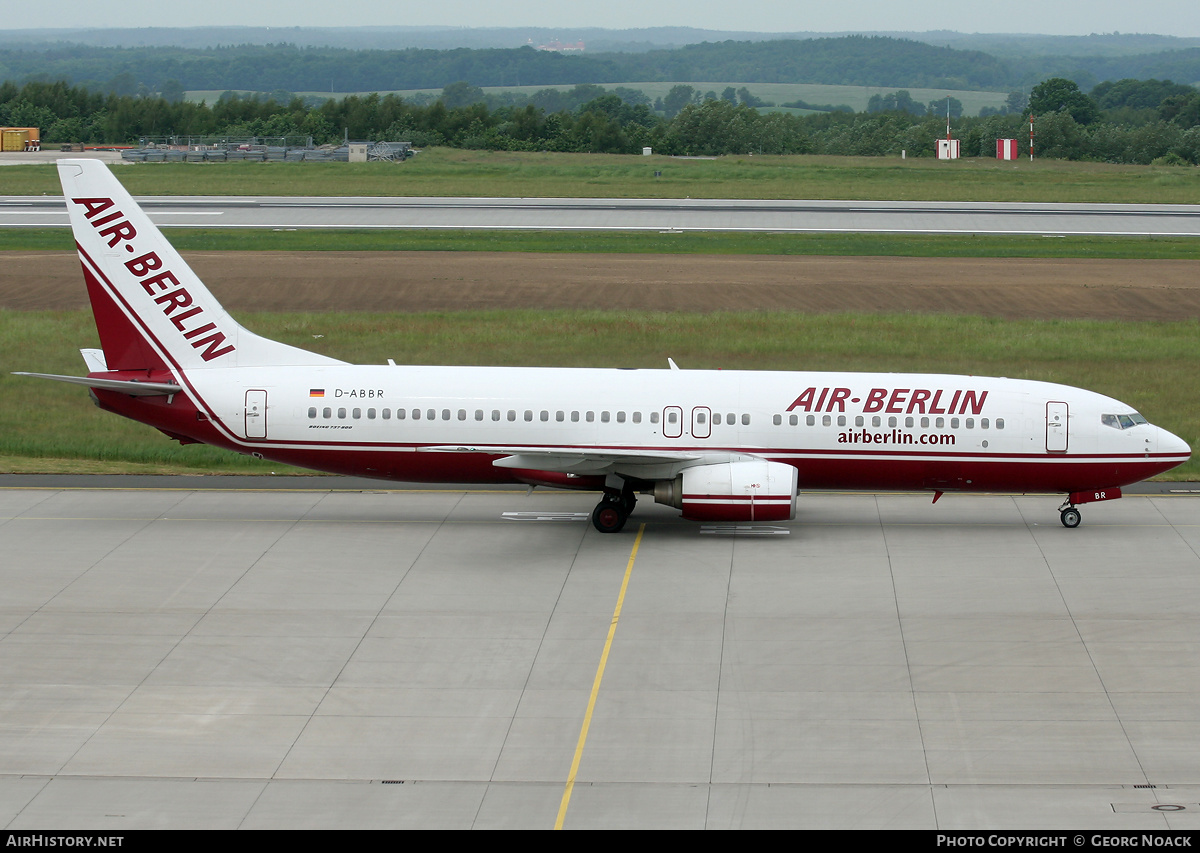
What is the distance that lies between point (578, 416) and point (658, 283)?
34.4 m

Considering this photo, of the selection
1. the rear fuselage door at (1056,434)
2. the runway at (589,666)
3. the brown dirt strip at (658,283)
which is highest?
the brown dirt strip at (658,283)

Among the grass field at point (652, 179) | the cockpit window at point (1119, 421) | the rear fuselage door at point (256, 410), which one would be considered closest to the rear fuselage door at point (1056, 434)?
the cockpit window at point (1119, 421)

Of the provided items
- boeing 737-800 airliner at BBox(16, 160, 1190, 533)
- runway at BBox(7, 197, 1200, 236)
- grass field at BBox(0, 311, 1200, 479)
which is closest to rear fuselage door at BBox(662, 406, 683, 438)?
boeing 737-800 airliner at BBox(16, 160, 1190, 533)

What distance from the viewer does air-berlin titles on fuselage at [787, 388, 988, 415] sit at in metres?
30.7

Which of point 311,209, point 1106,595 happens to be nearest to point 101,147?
point 311,209

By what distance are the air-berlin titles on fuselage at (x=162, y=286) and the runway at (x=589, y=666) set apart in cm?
433

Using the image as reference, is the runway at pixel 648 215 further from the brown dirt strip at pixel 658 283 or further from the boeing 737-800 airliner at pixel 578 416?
the boeing 737-800 airliner at pixel 578 416

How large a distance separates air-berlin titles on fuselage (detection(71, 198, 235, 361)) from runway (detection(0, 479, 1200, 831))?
433 centimetres

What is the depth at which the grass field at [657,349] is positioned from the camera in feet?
135

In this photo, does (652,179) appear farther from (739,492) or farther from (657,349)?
(739,492)

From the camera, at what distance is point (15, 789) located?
60.6 ft

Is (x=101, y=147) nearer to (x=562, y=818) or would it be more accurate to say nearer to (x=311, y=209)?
(x=311, y=209)

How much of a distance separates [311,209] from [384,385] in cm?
6404

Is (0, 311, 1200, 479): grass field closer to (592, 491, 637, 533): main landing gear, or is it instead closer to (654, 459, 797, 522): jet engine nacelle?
(592, 491, 637, 533): main landing gear
